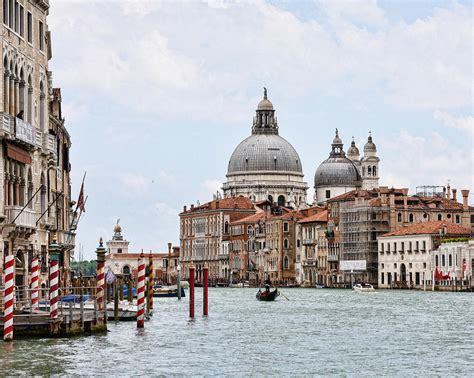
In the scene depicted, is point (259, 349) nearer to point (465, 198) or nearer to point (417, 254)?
point (417, 254)

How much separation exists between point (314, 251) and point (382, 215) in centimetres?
1681

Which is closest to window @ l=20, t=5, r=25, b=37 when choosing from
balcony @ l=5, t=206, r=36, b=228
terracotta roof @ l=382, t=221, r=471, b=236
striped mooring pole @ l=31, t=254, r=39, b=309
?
balcony @ l=5, t=206, r=36, b=228

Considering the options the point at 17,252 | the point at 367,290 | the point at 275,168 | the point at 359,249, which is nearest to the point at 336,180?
the point at 275,168

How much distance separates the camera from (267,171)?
526 feet

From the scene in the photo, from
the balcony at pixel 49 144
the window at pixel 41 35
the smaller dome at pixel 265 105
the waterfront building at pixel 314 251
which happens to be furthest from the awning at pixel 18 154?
the smaller dome at pixel 265 105

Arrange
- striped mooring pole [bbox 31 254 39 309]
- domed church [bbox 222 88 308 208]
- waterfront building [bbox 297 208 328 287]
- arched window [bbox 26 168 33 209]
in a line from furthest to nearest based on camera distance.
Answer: domed church [bbox 222 88 308 208], waterfront building [bbox 297 208 328 287], arched window [bbox 26 168 33 209], striped mooring pole [bbox 31 254 39 309]

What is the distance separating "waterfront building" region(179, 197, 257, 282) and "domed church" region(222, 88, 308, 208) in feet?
14.4

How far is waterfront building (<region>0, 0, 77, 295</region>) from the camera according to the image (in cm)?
3219

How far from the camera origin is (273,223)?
13975 centimetres

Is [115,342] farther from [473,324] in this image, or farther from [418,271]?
[418,271]

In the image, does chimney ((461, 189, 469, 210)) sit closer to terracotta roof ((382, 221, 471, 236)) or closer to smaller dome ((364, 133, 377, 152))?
terracotta roof ((382, 221, 471, 236))

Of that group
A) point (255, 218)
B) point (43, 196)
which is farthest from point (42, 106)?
point (255, 218)

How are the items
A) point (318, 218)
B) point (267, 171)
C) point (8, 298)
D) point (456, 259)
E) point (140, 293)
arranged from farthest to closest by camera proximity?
point (267, 171)
point (318, 218)
point (456, 259)
point (140, 293)
point (8, 298)

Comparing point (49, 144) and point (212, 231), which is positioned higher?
point (212, 231)
